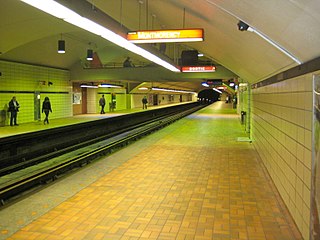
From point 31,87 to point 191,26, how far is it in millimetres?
12651

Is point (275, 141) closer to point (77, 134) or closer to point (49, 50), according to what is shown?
point (77, 134)

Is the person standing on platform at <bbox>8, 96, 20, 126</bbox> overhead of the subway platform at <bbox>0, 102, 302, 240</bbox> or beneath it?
overhead

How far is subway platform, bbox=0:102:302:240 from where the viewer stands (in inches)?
→ 143

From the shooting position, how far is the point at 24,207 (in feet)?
14.6

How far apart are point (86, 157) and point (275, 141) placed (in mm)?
4323

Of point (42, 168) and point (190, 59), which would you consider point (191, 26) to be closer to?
point (42, 168)

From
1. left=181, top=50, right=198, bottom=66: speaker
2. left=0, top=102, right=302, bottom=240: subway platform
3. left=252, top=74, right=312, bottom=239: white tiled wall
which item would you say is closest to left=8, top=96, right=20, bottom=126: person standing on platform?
left=181, top=50, right=198, bottom=66: speaker

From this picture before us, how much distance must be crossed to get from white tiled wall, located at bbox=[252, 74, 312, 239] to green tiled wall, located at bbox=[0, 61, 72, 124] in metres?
13.9

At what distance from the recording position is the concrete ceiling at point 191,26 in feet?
9.39

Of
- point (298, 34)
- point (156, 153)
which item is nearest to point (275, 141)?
point (298, 34)

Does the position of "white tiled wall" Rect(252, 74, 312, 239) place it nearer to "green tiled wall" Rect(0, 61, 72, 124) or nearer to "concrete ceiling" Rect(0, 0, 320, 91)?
"concrete ceiling" Rect(0, 0, 320, 91)

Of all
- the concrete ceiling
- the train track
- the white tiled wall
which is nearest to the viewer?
the concrete ceiling

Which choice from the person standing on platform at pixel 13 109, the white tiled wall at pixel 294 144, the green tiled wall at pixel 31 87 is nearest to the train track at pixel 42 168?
the white tiled wall at pixel 294 144

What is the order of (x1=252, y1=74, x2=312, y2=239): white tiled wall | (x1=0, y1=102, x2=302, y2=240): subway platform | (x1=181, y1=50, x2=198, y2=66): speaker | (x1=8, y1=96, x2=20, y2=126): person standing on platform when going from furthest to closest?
(x1=8, y1=96, x2=20, y2=126): person standing on platform
(x1=181, y1=50, x2=198, y2=66): speaker
(x1=0, y1=102, x2=302, y2=240): subway platform
(x1=252, y1=74, x2=312, y2=239): white tiled wall
